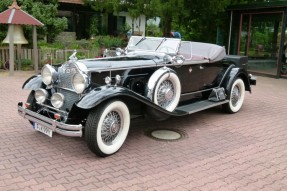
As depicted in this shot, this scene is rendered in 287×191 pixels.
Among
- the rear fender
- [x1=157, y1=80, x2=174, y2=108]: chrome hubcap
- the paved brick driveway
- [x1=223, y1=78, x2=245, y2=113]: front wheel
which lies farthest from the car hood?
[x1=223, y1=78, x2=245, y2=113]: front wheel

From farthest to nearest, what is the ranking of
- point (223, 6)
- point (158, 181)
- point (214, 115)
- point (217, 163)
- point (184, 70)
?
point (223, 6), point (214, 115), point (184, 70), point (217, 163), point (158, 181)

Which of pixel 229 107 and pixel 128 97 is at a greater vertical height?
pixel 128 97

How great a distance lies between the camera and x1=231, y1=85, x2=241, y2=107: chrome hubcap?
7227 millimetres

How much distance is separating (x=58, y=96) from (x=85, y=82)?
0.47 m

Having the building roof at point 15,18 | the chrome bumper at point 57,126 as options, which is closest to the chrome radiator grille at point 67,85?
the chrome bumper at point 57,126

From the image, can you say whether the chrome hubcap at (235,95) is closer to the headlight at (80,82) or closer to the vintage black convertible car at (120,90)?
the vintage black convertible car at (120,90)

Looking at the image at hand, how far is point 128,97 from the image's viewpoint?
4.65 metres

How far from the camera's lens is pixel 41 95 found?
4.88 m

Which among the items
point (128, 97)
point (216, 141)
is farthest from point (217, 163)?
point (128, 97)

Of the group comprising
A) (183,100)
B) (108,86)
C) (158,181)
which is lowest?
(158,181)

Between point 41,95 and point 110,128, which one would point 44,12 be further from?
point 110,128

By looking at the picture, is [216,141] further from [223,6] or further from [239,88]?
[223,6]

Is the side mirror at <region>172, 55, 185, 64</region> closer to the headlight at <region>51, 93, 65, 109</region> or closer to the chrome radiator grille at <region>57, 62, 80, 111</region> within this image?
the chrome radiator grille at <region>57, 62, 80, 111</region>

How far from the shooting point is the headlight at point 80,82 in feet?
14.8
